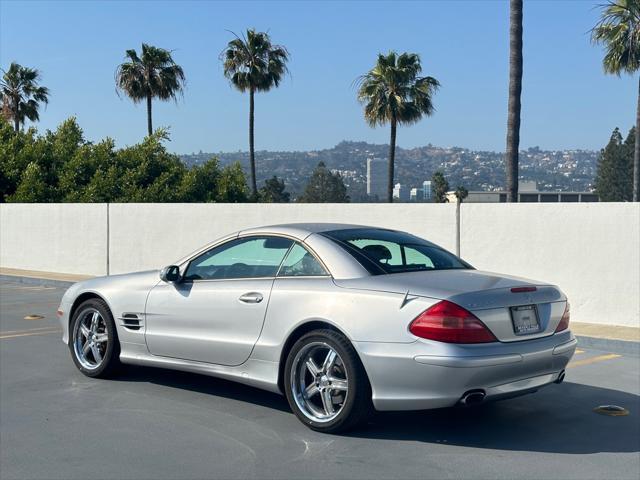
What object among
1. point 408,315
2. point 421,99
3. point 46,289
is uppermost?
point 421,99

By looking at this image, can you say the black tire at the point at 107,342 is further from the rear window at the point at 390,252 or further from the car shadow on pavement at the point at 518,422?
the rear window at the point at 390,252

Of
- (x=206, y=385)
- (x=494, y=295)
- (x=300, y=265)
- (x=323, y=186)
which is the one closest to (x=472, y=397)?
(x=494, y=295)

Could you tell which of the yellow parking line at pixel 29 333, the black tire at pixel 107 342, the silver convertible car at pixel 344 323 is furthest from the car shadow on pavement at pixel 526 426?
the yellow parking line at pixel 29 333

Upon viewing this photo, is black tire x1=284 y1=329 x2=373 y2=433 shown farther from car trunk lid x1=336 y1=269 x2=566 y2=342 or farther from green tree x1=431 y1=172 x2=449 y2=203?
green tree x1=431 y1=172 x2=449 y2=203

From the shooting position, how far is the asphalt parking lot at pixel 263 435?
5.16 meters

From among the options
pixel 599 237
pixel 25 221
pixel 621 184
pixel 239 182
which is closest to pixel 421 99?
pixel 239 182

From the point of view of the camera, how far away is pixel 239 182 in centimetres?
3188

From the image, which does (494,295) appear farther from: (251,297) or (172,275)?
(172,275)

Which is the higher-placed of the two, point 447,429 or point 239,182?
point 239,182

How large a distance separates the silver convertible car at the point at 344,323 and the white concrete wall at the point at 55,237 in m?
13.4

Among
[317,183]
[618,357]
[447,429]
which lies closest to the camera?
[447,429]

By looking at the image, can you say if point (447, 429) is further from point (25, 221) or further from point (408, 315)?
point (25, 221)

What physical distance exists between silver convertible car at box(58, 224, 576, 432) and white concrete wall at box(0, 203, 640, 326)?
5706 mm

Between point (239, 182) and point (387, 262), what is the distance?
2598 cm
